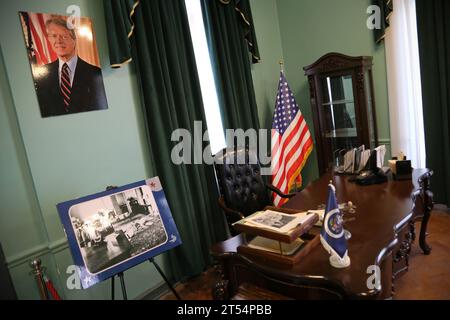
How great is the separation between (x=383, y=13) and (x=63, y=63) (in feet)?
9.31

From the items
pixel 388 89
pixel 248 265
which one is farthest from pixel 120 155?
pixel 388 89

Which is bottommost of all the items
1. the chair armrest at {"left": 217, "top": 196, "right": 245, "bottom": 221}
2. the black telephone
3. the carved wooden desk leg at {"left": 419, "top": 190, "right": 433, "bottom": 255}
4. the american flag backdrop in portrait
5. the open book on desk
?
the carved wooden desk leg at {"left": 419, "top": 190, "right": 433, "bottom": 255}

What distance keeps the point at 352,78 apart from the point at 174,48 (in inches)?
68.4

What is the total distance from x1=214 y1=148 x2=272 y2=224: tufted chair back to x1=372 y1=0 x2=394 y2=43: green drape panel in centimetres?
178

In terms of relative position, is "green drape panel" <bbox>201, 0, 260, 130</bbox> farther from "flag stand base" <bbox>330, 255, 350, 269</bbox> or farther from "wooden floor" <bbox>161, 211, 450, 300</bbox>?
"flag stand base" <bbox>330, 255, 350, 269</bbox>

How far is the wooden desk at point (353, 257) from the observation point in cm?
117

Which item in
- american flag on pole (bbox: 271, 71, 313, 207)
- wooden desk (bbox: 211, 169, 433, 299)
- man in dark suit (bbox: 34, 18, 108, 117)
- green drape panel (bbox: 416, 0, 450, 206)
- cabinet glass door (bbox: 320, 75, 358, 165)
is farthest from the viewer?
american flag on pole (bbox: 271, 71, 313, 207)

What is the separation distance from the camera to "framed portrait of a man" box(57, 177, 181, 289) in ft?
5.31

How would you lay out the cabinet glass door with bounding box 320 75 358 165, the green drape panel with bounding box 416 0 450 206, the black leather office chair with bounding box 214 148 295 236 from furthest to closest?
the cabinet glass door with bounding box 320 75 358 165
the green drape panel with bounding box 416 0 450 206
the black leather office chair with bounding box 214 148 295 236

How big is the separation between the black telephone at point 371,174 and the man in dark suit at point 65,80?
189cm

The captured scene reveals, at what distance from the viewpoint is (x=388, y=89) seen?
321cm

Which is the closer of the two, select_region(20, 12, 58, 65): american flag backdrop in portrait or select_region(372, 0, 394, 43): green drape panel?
select_region(20, 12, 58, 65): american flag backdrop in portrait

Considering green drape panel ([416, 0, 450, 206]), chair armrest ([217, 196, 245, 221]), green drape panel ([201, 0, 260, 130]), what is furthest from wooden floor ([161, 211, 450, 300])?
green drape panel ([201, 0, 260, 130])

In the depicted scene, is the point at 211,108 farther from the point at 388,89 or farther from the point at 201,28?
the point at 388,89
